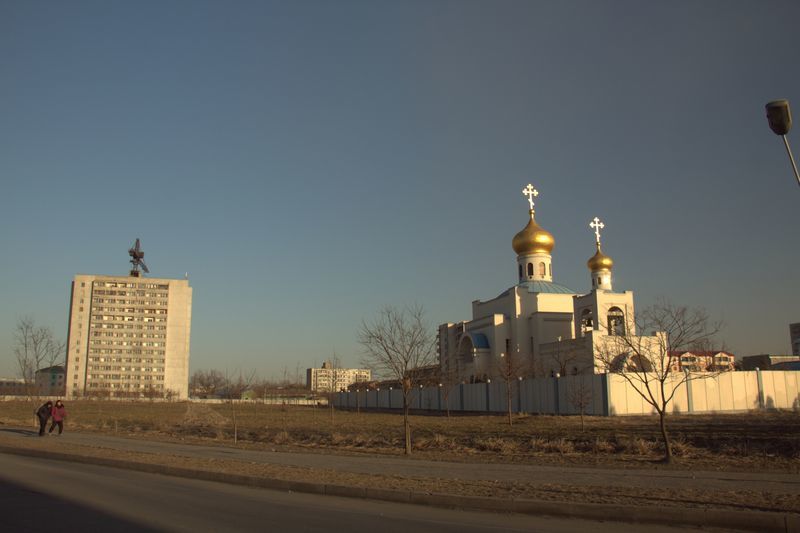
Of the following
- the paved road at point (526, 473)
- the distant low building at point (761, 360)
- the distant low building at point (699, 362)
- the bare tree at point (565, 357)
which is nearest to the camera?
the paved road at point (526, 473)

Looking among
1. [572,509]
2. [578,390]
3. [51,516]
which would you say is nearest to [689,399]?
[578,390]

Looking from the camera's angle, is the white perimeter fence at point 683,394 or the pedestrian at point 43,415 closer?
the pedestrian at point 43,415

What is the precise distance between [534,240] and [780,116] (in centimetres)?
5613

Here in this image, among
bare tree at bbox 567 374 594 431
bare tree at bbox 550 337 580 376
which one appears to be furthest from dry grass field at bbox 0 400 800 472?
bare tree at bbox 550 337 580 376

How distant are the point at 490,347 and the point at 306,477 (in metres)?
49.1

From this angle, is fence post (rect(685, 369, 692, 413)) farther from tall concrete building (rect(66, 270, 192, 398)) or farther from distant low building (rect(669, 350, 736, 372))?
tall concrete building (rect(66, 270, 192, 398))

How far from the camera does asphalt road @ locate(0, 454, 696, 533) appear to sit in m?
9.36

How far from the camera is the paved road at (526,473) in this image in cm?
1285

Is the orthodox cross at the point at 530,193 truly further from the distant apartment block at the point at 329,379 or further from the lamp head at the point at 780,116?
the lamp head at the point at 780,116

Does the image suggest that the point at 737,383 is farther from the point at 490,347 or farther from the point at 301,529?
the point at 301,529

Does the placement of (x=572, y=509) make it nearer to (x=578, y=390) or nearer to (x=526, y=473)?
(x=526, y=473)

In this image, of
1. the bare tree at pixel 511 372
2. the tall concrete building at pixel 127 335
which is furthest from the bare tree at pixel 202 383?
the bare tree at pixel 511 372

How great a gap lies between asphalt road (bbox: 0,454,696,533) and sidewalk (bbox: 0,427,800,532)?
316mm


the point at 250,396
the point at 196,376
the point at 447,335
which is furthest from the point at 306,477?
the point at 196,376
